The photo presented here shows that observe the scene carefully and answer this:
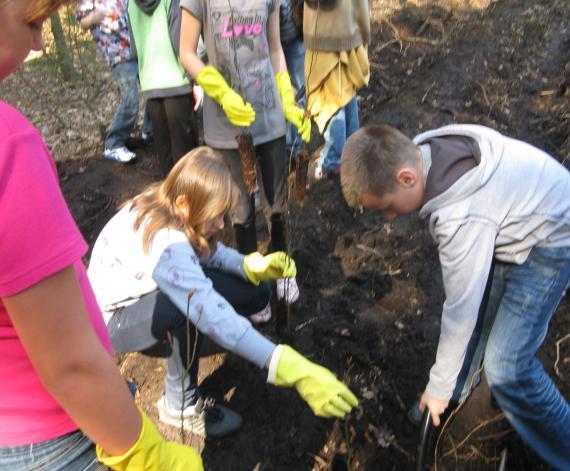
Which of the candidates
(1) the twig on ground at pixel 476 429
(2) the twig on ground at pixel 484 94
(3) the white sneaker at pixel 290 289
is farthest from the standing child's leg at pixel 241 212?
(2) the twig on ground at pixel 484 94

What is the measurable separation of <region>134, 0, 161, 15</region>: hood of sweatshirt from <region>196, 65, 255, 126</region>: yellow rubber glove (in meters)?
0.89

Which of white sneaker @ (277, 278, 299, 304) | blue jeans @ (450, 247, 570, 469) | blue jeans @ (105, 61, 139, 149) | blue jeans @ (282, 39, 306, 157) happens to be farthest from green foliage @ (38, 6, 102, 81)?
blue jeans @ (450, 247, 570, 469)

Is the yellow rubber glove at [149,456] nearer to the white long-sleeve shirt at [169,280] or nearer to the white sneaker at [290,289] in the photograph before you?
the white long-sleeve shirt at [169,280]

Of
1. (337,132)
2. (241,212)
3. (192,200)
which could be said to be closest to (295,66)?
(337,132)

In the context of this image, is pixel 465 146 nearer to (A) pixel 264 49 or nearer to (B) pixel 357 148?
(B) pixel 357 148

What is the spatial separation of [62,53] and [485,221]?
4437 millimetres

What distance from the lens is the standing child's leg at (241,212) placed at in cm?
249

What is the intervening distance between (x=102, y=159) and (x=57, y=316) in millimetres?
3598

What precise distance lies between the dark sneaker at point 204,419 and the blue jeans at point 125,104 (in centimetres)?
245

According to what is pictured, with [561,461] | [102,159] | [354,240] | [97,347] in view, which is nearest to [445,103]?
[354,240]

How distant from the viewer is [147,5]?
2.97m

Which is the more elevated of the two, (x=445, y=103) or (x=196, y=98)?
(x=196, y=98)

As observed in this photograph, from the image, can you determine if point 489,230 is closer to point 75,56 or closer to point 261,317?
point 261,317

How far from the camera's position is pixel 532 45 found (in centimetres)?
527
